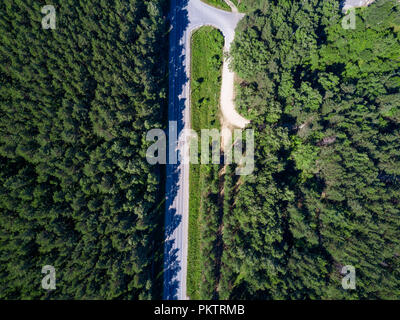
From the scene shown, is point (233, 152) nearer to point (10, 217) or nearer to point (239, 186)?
point (239, 186)

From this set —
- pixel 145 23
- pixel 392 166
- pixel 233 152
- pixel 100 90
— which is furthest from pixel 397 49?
pixel 100 90

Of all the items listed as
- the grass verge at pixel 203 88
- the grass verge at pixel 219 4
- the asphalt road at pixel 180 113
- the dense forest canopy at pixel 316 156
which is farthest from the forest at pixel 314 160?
the grass verge at pixel 219 4

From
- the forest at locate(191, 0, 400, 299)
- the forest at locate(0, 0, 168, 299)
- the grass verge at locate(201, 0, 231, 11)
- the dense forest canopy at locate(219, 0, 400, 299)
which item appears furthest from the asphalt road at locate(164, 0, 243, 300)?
the dense forest canopy at locate(219, 0, 400, 299)

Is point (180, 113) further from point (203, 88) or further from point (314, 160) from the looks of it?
point (314, 160)

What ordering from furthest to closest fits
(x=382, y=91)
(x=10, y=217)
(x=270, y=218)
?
1. (x=382, y=91)
2. (x=270, y=218)
3. (x=10, y=217)

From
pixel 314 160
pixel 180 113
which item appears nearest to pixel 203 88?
pixel 180 113
